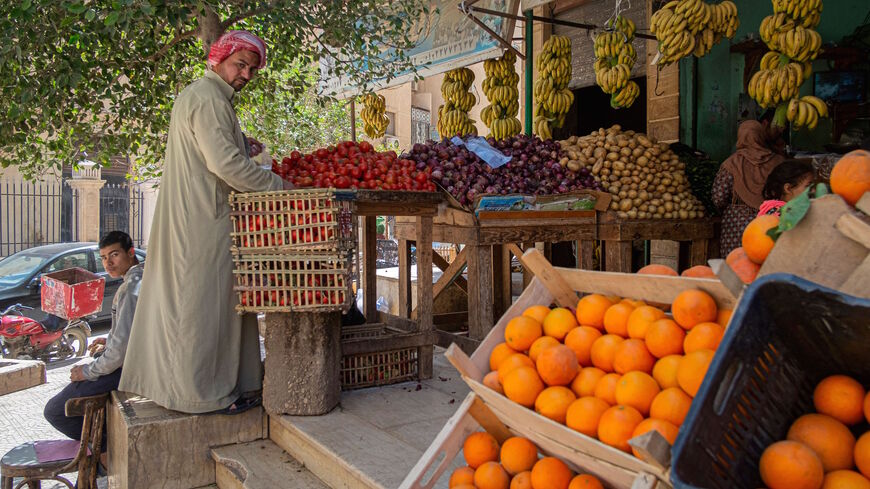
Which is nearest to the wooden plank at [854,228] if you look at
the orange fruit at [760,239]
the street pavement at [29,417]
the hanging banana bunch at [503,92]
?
the orange fruit at [760,239]

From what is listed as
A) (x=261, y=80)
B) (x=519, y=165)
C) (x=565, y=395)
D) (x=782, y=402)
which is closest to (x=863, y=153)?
(x=782, y=402)

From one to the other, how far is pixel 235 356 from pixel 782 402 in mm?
2843

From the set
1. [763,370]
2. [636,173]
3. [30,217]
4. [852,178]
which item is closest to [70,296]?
[636,173]

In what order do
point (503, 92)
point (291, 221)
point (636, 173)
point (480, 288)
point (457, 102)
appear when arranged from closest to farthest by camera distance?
point (291, 221)
point (480, 288)
point (636, 173)
point (503, 92)
point (457, 102)

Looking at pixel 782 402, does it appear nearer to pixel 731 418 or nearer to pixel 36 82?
pixel 731 418

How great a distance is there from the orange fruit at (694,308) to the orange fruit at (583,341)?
0.28m

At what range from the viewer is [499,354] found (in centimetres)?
210

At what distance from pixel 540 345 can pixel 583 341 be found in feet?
0.41

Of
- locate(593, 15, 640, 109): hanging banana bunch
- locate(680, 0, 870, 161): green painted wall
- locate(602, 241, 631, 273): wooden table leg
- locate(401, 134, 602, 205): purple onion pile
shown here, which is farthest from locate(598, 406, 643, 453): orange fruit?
locate(680, 0, 870, 161): green painted wall

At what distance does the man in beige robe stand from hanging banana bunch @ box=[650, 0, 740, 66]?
3.05 meters

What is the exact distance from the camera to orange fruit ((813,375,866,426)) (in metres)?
1.48

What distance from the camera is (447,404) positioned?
153 inches

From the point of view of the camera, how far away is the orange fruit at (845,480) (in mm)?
1376

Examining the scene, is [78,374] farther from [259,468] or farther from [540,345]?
[540,345]
